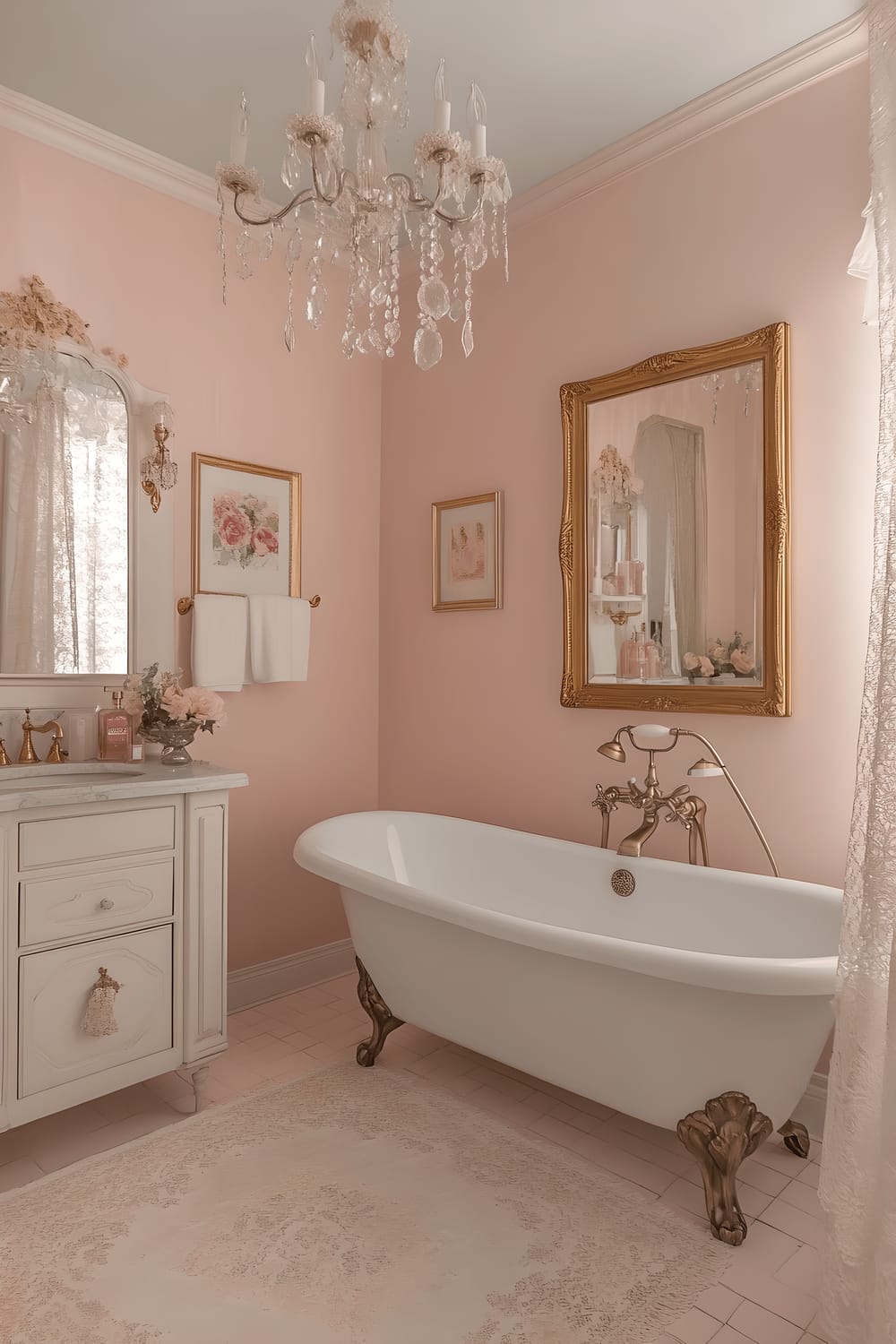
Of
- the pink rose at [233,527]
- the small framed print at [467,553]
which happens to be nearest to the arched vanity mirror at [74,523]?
the pink rose at [233,527]

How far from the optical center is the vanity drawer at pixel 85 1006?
1930 mm

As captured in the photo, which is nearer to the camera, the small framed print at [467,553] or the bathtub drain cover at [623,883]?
the bathtub drain cover at [623,883]

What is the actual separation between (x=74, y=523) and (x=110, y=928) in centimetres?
120

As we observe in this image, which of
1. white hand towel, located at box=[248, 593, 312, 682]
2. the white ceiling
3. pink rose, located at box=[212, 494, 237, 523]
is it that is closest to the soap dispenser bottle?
white hand towel, located at box=[248, 593, 312, 682]

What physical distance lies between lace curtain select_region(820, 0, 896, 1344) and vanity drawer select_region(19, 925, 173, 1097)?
5.24ft

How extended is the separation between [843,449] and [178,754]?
2.04m

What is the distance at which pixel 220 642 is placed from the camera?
2.83m

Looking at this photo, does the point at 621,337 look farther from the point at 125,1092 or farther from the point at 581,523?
the point at 125,1092

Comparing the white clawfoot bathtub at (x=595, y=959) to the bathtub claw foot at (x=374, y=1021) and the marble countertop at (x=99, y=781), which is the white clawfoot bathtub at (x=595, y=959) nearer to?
the bathtub claw foot at (x=374, y=1021)

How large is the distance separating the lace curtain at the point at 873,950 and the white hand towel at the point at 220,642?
2.10 meters

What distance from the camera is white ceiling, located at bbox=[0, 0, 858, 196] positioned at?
6.82ft

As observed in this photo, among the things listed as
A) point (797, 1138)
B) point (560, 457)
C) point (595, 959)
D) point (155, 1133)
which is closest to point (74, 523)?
point (560, 457)

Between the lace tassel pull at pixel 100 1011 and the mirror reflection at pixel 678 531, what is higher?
the mirror reflection at pixel 678 531

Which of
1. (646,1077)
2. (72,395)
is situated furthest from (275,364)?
(646,1077)
